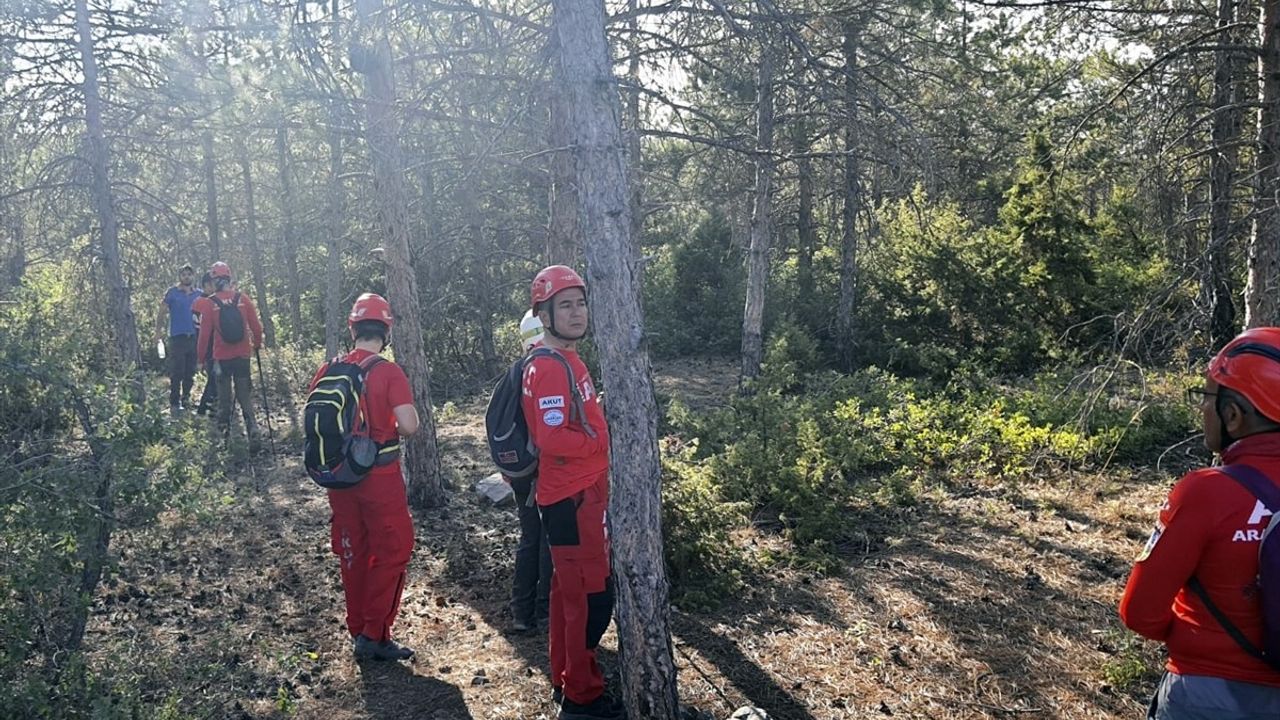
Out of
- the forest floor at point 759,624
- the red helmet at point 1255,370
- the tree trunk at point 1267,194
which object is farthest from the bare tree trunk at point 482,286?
the red helmet at point 1255,370

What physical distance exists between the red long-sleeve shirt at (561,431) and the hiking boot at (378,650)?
1896 millimetres

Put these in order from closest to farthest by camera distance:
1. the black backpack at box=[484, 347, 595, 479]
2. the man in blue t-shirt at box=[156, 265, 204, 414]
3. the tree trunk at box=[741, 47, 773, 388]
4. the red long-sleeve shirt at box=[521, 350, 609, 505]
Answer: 1. the red long-sleeve shirt at box=[521, 350, 609, 505]
2. the black backpack at box=[484, 347, 595, 479]
3. the tree trunk at box=[741, 47, 773, 388]
4. the man in blue t-shirt at box=[156, 265, 204, 414]

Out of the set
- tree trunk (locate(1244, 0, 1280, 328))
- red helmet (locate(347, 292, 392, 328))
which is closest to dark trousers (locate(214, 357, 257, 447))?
red helmet (locate(347, 292, 392, 328))

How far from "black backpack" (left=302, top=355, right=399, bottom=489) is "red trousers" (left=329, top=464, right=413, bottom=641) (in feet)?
0.54

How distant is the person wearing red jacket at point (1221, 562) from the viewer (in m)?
2.26

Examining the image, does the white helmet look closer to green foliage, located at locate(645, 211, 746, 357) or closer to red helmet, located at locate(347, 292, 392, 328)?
red helmet, located at locate(347, 292, 392, 328)

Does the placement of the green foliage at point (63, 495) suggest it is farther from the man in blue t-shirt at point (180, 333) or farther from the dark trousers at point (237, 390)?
the man in blue t-shirt at point (180, 333)

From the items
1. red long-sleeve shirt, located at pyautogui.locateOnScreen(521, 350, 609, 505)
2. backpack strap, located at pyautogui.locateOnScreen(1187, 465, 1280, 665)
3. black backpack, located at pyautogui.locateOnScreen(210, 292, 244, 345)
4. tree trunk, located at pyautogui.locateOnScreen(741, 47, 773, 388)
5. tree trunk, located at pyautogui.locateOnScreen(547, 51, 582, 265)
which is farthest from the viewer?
tree trunk, located at pyautogui.locateOnScreen(741, 47, 773, 388)

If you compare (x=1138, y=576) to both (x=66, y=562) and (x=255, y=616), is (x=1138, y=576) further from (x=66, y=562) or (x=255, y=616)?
(x=255, y=616)

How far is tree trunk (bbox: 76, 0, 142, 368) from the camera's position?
11141mm

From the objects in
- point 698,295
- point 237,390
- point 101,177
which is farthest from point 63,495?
point 698,295

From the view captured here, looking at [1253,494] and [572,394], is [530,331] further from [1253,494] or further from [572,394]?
[1253,494]

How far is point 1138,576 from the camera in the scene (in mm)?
2445

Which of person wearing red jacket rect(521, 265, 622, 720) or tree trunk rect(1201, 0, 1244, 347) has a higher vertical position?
tree trunk rect(1201, 0, 1244, 347)
